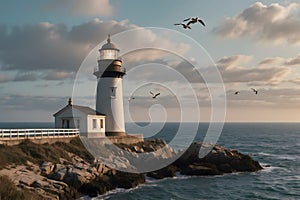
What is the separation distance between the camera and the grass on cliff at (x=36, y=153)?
23.5m

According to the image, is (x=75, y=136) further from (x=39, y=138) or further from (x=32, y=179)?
(x=32, y=179)

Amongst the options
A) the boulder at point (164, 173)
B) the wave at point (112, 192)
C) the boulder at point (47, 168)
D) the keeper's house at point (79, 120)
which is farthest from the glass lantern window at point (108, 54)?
the boulder at point (47, 168)

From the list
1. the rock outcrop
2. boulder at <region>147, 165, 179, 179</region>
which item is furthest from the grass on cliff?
boulder at <region>147, 165, 179, 179</region>

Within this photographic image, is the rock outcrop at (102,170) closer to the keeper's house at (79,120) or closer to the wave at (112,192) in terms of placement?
the wave at (112,192)

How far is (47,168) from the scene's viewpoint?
23953mm

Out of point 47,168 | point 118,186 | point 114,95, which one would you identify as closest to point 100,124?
point 114,95

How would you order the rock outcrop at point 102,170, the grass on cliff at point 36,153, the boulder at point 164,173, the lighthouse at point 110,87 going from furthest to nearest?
1. the lighthouse at point 110,87
2. the boulder at point 164,173
3. the grass on cliff at point 36,153
4. the rock outcrop at point 102,170

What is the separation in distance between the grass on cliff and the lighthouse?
9.31m

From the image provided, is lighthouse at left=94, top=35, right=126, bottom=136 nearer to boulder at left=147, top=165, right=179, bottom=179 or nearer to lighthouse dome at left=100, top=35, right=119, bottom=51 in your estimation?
lighthouse dome at left=100, top=35, right=119, bottom=51

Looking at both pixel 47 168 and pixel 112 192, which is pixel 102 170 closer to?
pixel 112 192

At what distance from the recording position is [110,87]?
4066 centimetres

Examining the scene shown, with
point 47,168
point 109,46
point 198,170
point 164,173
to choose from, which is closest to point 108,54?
point 109,46

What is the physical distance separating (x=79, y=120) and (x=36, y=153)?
10903mm

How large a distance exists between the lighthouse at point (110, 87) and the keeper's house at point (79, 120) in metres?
2.56
